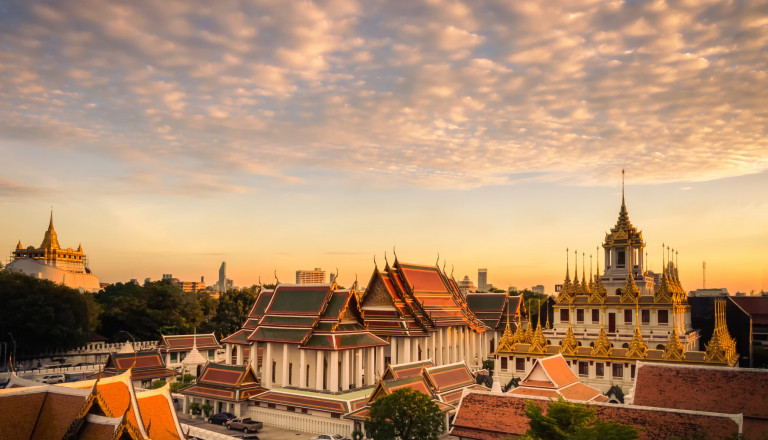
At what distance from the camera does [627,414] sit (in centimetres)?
2217

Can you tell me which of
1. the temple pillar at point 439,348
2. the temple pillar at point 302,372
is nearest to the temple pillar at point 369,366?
the temple pillar at point 302,372

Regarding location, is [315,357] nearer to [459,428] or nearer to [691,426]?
[459,428]

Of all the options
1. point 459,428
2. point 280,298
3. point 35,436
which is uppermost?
point 280,298

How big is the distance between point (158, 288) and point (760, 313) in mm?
68988

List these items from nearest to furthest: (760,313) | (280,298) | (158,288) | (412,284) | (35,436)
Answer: (35,436)
(280,298)
(412,284)
(760,313)
(158,288)

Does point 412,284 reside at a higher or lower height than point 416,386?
higher

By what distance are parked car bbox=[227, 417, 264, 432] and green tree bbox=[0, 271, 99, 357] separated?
32782 millimetres

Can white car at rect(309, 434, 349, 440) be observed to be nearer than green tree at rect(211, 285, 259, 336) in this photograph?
Yes

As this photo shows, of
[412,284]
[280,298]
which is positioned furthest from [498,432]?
[412,284]

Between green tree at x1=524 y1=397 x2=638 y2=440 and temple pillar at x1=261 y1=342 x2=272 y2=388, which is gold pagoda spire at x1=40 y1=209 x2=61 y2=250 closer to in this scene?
temple pillar at x1=261 y1=342 x2=272 y2=388

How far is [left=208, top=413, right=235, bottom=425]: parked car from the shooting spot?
3409 cm

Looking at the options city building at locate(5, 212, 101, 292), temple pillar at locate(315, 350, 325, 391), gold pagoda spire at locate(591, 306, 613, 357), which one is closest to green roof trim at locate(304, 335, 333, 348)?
temple pillar at locate(315, 350, 325, 391)

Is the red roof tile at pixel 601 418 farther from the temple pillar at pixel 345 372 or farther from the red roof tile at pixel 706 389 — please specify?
the temple pillar at pixel 345 372

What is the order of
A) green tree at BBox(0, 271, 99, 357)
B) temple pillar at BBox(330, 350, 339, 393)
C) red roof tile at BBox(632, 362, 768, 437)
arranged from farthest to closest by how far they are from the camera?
green tree at BBox(0, 271, 99, 357) < temple pillar at BBox(330, 350, 339, 393) < red roof tile at BBox(632, 362, 768, 437)
